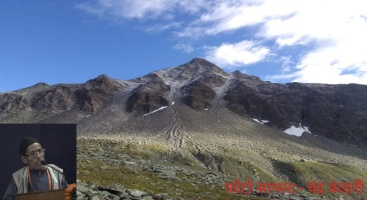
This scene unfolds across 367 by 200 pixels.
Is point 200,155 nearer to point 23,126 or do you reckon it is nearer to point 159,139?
point 159,139

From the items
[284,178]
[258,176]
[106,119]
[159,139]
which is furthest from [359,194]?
[106,119]

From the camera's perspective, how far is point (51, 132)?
40.1 feet

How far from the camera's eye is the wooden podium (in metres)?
11.7

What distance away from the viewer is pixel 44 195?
11844 mm

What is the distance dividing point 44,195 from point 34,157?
1249mm

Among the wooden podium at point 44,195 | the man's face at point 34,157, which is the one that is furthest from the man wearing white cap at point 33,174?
the wooden podium at point 44,195

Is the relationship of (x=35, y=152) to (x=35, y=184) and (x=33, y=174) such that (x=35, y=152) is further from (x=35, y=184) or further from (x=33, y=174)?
(x=35, y=184)

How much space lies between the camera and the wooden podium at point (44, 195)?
11742 millimetres

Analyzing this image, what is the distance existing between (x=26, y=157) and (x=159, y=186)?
133ft

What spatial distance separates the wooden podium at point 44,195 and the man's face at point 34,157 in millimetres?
814

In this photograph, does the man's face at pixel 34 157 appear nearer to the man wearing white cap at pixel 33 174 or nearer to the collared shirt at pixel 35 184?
the man wearing white cap at pixel 33 174
